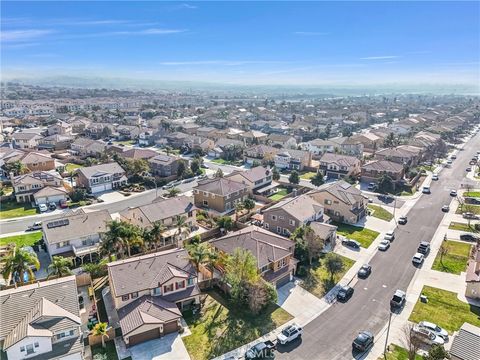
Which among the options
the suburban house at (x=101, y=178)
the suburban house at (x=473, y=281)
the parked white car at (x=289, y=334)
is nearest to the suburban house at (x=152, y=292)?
the parked white car at (x=289, y=334)

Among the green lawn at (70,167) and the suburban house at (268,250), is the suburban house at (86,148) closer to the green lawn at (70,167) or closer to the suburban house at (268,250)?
the green lawn at (70,167)

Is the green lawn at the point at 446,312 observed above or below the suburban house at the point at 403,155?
below

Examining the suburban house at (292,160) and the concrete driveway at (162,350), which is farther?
the suburban house at (292,160)

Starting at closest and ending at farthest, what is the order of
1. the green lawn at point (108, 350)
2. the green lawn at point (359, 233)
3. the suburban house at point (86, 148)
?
the green lawn at point (108, 350), the green lawn at point (359, 233), the suburban house at point (86, 148)

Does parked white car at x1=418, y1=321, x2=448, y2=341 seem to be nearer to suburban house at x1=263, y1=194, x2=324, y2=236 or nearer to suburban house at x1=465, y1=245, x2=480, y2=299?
suburban house at x1=465, y1=245, x2=480, y2=299

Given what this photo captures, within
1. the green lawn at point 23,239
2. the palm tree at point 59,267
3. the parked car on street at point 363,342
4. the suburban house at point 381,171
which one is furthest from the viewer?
the suburban house at point 381,171

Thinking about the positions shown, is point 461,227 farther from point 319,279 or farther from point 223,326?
point 223,326

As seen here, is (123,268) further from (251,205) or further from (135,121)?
(135,121)

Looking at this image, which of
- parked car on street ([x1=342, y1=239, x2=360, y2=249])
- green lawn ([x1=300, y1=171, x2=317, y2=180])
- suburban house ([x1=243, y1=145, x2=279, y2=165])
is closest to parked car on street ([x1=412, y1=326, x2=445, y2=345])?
parked car on street ([x1=342, y1=239, x2=360, y2=249])

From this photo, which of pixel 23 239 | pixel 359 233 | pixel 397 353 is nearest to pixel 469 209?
pixel 359 233
